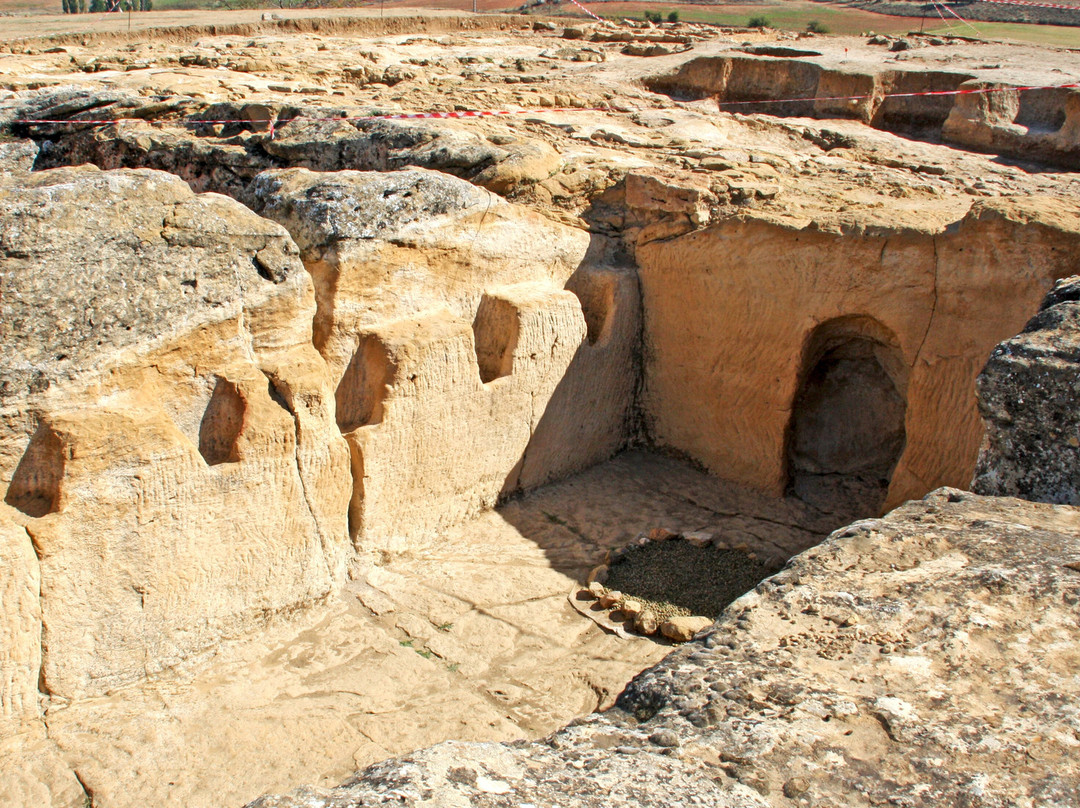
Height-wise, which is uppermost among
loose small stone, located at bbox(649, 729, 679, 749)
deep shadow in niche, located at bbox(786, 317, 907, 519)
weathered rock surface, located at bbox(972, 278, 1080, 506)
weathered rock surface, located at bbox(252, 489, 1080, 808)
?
weathered rock surface, located at bbox(972, 278, 1080, 506)

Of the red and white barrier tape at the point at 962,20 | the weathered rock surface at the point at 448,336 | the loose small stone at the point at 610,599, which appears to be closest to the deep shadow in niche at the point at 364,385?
the weathered rock surface at the point at 448,336

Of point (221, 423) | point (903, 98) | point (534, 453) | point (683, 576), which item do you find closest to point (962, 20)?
point (903, 98)

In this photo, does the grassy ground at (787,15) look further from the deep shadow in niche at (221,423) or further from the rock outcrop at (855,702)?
the deep shadow in niche at (221,423)

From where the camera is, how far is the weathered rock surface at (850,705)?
2.14 metres

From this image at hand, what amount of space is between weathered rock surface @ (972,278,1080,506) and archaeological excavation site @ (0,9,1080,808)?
0.01 m

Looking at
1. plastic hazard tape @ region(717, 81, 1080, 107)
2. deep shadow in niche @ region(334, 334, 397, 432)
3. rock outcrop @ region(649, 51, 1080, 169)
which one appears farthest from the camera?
plastic hazard tape @ region(717, 81, 1080, 107)

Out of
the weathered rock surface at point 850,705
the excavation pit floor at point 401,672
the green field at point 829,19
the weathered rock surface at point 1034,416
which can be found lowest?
the excavation pit floor at point 401,672

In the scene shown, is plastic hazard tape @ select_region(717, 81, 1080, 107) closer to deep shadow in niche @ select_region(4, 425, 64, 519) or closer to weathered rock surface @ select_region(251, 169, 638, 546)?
weathered rock surface @ select_region(251, 169, 638, 546)

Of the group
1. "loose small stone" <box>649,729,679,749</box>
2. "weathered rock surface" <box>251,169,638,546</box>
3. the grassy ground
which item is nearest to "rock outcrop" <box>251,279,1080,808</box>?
"loose small stone" <box>649,729,679,749</box>

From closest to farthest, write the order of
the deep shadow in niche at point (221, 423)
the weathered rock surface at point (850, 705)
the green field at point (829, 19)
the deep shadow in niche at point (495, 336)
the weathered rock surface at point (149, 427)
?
the weathered rock surface at point (850, 705)
the weathered rock surface at point (149, 427)
the deep shadow in niche at point (221, 423)
the deep shadow in niche at point (495, 336)
the green field at point (829, 19)

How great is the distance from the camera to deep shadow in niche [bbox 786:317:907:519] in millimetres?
5973

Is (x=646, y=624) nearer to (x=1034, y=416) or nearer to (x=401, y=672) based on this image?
(x=401, y=672)

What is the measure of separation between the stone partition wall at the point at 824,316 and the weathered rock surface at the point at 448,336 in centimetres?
39

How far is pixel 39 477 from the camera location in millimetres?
3822
